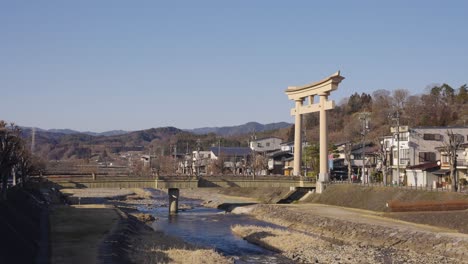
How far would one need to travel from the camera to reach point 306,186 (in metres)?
65.8

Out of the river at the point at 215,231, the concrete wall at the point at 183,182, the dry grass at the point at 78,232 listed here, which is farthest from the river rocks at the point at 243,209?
the dry grass at the point at 78,232

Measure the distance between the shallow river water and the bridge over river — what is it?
296 cm

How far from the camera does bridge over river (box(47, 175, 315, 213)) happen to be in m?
57.4

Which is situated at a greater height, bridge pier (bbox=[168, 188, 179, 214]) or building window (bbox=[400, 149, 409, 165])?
building window (bbox=[400, 149, 409, 165])

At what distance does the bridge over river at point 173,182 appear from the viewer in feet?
188

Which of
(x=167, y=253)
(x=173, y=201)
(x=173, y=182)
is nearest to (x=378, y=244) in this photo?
(x=167, y=253)

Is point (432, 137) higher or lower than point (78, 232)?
higher

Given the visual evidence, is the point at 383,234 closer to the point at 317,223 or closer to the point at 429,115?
the point at 317,223

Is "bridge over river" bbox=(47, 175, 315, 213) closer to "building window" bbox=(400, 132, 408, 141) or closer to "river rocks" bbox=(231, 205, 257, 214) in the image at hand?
"river rocks" bbox=(231, 205, 257, 214)

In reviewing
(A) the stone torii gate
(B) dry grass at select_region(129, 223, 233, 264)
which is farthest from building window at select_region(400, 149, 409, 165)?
(B) dry grass at select_region(129, 223, 233, 264)

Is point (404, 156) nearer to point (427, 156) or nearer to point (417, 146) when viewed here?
point (417, 146)

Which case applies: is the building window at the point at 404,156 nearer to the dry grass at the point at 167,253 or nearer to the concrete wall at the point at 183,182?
the concrete wall at the point at 183,182

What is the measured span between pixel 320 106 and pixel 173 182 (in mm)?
19388

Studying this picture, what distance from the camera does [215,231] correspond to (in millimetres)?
43094
